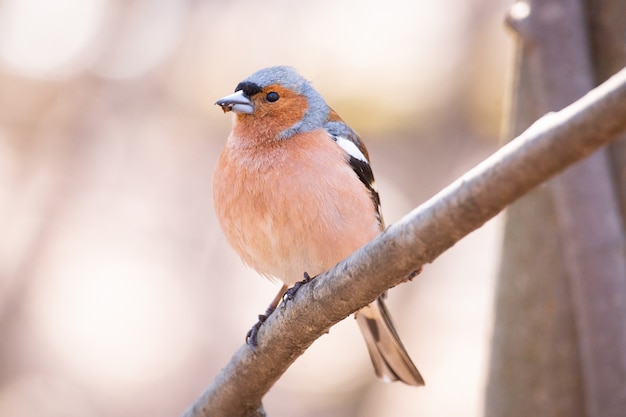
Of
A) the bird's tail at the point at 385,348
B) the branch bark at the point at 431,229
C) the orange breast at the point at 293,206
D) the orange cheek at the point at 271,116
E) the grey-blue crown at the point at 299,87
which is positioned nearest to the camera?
the branch bark at the point at 431,229

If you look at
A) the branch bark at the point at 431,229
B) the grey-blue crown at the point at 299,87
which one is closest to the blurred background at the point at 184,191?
the grey-blue crown at the point at 299,87

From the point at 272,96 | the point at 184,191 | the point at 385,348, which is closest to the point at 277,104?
the point at 272,96

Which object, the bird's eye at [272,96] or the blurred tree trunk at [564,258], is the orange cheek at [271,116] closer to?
the bird's eye at [272,96]

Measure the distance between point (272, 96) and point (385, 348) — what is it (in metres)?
1.60

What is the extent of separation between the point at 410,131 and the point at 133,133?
4087 mm

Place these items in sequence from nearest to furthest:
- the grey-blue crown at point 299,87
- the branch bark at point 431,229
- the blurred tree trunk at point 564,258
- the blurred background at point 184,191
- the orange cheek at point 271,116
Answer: the branch bark at point 431,229
the blurred tree trunk at point 564,258
the orange cheek at point 271,116
the grey-blue crown at point 299,87
the blurred background at point 184,191

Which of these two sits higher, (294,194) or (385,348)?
(294,194)

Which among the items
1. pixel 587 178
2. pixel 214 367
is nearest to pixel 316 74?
pixel 214 367

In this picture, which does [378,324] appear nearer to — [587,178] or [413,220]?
[587,178]

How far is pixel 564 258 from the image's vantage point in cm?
415

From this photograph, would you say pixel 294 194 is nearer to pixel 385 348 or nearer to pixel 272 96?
pixel 272 96

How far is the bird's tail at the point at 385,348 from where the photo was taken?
14.6 feet

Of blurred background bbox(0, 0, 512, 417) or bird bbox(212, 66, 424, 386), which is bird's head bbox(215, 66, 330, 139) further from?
blurred background bbox(0, 0, 512, 417)

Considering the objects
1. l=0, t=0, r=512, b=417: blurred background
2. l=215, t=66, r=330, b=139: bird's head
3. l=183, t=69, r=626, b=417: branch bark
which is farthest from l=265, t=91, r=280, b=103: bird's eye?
l=0, t=0, r=512, b=417: blurred background
